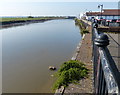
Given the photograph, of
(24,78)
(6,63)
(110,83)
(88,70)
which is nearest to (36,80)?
(24,78)

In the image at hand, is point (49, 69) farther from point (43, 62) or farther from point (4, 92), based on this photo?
point (4, 92)

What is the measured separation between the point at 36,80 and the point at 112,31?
1246cm

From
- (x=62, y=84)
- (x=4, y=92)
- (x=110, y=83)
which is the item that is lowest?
(x=4, y=92)

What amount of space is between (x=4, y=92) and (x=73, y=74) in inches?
108

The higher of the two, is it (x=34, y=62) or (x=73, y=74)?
(x=73, y=74)

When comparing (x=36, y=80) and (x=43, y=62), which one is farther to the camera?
(x=43, y=62)

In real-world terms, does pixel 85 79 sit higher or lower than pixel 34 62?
higher

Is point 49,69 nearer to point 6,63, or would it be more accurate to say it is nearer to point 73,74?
point 6,63

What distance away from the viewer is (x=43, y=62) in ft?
32.5

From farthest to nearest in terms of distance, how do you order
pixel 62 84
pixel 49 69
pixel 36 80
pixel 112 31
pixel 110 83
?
pixel 112 31, pixel 49 69, pixel 36 80, pixel 62 84, pixel 110 83

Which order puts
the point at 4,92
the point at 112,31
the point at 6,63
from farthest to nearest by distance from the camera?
the point at 112,31 → the point at 6,63 → the point at 4,92

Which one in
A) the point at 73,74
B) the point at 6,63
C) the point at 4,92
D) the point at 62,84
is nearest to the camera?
the point at 62,84

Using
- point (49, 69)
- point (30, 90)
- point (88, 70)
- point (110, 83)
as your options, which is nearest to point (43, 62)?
point (49, 69)

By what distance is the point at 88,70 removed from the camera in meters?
5.38
